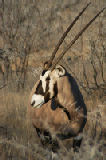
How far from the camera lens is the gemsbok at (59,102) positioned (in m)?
1.89

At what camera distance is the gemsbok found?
189 centimetres

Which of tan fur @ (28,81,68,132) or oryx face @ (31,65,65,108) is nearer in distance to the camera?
oryx face @ (31,65,65,108)

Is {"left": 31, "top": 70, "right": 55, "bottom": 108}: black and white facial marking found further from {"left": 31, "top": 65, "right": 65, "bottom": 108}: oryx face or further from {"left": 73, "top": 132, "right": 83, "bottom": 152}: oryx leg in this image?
{"left": 73, "top": 132, "right": 83, "bottom": 152}: oryx leg

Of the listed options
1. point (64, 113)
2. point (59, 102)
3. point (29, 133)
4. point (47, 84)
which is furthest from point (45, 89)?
point (29, 133)

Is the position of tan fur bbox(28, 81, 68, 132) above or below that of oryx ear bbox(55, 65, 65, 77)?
below

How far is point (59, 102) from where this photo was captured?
1.96 metres

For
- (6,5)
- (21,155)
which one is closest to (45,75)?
(21,155)

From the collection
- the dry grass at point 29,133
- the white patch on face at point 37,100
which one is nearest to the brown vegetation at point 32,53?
the dry grass at point 29,133

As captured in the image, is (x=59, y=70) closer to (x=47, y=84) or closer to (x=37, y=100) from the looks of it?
(x=47, y=84)

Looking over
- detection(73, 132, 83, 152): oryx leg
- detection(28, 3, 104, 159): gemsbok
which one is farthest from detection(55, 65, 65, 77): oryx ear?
detection(73, 132, 83, 152): oryx leg

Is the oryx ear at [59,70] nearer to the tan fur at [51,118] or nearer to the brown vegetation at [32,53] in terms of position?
the tan fur at [51,118]

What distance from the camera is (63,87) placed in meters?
1.96

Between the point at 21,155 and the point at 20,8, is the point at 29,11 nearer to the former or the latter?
the point at 20,8

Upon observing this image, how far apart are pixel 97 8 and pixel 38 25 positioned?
1898mm
